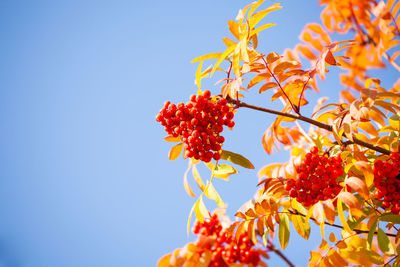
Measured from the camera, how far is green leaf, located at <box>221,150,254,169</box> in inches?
73.1

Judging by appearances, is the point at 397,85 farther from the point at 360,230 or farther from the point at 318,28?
the point at 360,230

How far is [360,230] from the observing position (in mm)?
1878

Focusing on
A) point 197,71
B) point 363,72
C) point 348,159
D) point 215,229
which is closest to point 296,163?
point 348,159

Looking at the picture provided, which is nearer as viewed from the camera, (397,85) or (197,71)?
(197,71)

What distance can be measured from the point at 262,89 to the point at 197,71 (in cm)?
41

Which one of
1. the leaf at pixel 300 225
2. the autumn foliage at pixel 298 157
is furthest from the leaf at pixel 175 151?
the leaf at pixel 300 225

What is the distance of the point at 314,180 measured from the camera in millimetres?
1714

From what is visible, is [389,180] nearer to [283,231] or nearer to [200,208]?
[283,231]

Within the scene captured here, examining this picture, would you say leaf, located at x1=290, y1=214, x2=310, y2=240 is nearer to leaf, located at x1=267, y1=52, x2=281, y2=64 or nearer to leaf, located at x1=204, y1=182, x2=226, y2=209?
leaf, located at x1=204, y1=182, x2=226, y2=209

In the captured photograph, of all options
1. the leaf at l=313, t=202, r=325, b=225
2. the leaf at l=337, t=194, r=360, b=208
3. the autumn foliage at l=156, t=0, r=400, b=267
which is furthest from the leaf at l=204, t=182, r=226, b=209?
the leaf at l=337, t=194, r=360, b=208

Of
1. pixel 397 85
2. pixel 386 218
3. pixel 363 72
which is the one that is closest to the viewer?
pixel 363 72

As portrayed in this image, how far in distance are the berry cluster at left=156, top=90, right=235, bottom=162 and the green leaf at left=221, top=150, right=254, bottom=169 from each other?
103 mm

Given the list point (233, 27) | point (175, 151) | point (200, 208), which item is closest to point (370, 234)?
point (200, 208)

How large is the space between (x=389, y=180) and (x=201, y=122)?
1.12m
